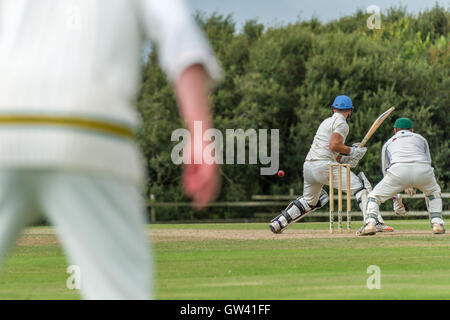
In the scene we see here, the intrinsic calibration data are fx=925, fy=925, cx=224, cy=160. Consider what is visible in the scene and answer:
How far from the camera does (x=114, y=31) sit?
294 centimetres

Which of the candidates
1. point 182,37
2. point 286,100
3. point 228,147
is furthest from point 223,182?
point 182,37

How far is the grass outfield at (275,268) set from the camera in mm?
7555

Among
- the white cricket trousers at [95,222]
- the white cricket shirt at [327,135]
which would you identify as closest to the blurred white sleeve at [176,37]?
the white cricket trousers at [95,222]

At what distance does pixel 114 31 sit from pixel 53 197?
0.56 metres

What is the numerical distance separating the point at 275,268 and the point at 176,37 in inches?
264

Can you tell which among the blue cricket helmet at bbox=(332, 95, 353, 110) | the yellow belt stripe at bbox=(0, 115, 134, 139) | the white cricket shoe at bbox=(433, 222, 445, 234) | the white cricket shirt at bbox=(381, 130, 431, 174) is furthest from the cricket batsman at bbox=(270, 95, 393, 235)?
the yellow belt stripe at bbox=(0, 115, 134, 139)

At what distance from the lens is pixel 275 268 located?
947 cm

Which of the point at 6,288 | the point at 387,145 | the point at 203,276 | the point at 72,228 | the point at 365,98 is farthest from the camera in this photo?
the point at 365,98

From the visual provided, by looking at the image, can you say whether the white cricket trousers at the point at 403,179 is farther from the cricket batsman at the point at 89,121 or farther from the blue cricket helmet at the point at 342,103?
the cricket batsman at the point at 89,121

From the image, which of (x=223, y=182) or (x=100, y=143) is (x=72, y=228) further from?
(x=223, y=182)

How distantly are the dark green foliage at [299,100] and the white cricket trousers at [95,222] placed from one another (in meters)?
28.9

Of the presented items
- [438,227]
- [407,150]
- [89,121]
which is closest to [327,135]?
[407,150]

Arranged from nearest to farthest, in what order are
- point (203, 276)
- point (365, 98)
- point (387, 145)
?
point (203, 276), point (387, 145), point (365, 98)

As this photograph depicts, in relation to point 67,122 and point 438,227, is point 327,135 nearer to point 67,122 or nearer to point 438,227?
point 438,227
